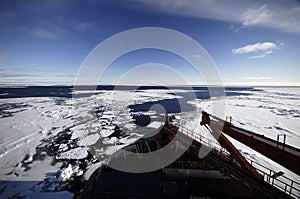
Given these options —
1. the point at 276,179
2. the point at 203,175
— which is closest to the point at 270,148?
the point at 276,179

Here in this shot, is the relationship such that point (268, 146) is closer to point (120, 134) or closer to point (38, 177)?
point (38, 177)

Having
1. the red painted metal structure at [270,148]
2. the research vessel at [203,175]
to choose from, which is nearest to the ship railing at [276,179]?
the research vessel at [203,175]

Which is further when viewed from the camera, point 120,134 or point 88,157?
point 120,134

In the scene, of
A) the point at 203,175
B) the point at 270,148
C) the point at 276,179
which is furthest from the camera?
the point at 203,175

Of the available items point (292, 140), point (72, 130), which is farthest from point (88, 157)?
point (292, 140)

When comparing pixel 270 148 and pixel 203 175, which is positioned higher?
pixel 270 148

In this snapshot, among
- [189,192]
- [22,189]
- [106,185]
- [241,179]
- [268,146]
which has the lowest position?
[22,189]

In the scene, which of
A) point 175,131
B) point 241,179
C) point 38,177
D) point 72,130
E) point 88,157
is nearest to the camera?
point 241,179

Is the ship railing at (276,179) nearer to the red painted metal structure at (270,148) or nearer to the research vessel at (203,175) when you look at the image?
the research vessel at (203,175)

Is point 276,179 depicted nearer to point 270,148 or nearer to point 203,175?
point 270,148

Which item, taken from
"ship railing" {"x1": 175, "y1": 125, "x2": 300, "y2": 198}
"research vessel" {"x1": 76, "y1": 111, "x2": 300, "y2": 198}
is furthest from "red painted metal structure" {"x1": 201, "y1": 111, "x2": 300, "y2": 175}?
"ship railing" {"x1": 175, "y1": 125, "x2": 300, "y2": 198}

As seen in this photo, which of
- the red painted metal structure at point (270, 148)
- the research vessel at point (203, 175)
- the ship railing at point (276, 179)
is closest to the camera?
the red painted metal structure at point (270, 148)
